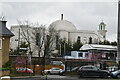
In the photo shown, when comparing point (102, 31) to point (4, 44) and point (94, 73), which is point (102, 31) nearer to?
point (4, 44)

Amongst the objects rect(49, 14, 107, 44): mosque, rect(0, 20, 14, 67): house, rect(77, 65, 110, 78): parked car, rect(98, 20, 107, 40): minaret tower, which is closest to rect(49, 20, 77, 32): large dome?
rect(49, 14, 107, 44): mosque

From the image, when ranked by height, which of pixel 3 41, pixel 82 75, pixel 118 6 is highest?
pixel 118 6

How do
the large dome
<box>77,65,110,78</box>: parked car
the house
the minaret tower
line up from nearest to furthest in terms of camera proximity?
<box>77,65,110,78</box>: parked car → the house → the large dome → the minaret tower

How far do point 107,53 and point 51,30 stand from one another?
1728 cm

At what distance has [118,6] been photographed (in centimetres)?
5219

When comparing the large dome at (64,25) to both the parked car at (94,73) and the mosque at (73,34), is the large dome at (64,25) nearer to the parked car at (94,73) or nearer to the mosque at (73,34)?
the mosque at (73,34)

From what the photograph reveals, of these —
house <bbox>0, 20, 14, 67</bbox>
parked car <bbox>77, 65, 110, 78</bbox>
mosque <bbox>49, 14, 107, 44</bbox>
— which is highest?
mosque <bbox>49, 14, 107, 44</bbox>

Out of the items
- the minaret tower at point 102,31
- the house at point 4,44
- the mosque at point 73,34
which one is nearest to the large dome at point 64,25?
the mosque at point 73,34

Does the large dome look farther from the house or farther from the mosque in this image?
the house

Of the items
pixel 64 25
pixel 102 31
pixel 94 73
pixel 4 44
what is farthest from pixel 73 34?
pixel 94 73

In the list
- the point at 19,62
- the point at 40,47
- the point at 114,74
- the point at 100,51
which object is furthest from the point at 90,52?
the point at 114,74

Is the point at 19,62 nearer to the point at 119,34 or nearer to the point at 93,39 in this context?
the point at 119,34

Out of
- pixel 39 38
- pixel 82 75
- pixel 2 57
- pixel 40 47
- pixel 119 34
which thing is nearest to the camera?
pixel 82 75

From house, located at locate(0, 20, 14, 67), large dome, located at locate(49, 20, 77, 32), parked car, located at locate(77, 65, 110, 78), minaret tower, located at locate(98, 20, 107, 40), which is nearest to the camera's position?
parked car, located at locate(77, 65, 110, 78)
